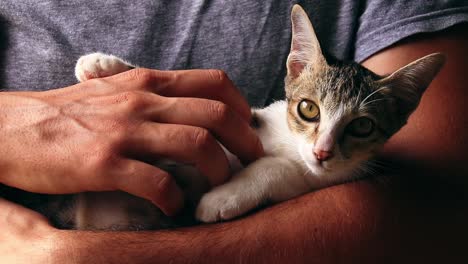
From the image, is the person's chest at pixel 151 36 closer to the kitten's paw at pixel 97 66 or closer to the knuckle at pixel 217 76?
the kitten's paw at pixel 97 66

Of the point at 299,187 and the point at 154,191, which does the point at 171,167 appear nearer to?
the point at 154,191

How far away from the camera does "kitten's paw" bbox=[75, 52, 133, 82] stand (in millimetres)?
1106

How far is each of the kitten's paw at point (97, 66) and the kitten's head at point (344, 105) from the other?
51 cm

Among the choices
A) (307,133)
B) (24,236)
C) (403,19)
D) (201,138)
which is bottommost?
(24,236)

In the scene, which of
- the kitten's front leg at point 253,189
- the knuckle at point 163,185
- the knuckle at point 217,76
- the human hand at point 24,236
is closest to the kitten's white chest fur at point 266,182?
the kitten's front leg at point 253,189

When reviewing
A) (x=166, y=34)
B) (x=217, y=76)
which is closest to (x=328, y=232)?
(x=217, y=76)

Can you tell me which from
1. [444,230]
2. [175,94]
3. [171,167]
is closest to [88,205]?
[171,167]

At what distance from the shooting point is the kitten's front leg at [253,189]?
2.99ft

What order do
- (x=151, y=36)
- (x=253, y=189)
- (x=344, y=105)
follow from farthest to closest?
(x=151, y=36) → (x=344, y=105) → (x=253, y=189)

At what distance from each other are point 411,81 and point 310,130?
29cm

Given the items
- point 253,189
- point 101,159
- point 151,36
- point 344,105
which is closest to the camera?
point 101,159

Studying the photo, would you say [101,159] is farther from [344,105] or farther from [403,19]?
[403,19]

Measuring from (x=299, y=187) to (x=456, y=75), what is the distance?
20.7 inches

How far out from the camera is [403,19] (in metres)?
1.14
